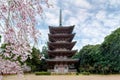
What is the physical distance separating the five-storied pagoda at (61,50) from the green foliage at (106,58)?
2.77 m

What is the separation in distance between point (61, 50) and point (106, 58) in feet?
22.5

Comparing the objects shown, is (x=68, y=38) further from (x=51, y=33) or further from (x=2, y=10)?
(x=2, y=10)

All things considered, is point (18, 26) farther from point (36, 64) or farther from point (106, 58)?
point (36, 64)

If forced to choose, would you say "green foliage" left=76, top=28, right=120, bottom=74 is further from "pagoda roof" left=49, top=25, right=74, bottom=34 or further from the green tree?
"pagoda roof" left=49, top=25, right=74, bottom=34

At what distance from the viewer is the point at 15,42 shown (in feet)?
14.8

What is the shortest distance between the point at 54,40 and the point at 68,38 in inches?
90.3

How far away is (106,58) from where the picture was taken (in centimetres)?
4166

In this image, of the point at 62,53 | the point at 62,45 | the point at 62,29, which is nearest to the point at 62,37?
the point at 62,29

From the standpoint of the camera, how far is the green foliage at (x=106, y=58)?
39.5 m

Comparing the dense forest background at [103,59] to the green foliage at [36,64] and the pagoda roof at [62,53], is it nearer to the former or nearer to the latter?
the green foliage at [36,64]

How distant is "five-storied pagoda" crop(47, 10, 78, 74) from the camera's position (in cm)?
4144

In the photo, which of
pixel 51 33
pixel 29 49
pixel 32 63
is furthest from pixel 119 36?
pixel 29 49

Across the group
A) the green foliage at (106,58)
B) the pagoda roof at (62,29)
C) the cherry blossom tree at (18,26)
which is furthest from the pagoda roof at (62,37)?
the cherry blossom tree at (18,26)

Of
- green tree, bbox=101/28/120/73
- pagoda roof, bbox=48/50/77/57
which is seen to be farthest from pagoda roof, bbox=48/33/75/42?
green tree, bbox=101/28/120/73
